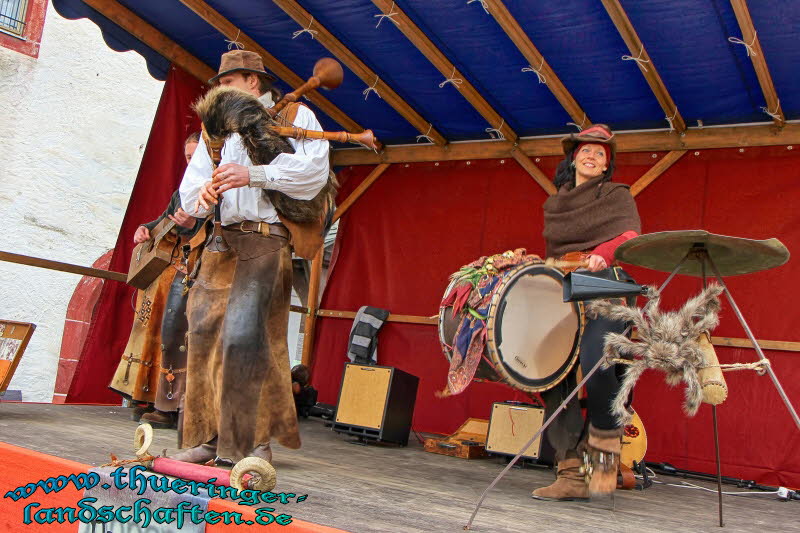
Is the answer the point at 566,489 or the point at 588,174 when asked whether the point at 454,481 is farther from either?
the point at 588,174

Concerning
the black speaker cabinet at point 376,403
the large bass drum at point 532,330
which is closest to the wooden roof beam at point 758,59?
the large bass drum at point 532,330

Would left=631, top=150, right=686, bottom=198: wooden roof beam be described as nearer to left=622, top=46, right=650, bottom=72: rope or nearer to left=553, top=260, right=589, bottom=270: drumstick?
left=622, top=46, right=650, bottom=72: rope

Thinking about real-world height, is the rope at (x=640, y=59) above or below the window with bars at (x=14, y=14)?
below

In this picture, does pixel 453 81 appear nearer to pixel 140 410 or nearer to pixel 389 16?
pixel 389 16

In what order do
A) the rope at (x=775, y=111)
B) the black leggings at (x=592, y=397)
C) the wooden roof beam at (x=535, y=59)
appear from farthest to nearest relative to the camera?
the rope at (x=775, y=111), the wooden roof beam at (x=535, y=59), the black leggings at (x=592, y=397)

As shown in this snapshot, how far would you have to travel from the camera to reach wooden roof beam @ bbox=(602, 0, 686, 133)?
4.63 m

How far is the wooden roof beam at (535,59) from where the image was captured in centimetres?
489

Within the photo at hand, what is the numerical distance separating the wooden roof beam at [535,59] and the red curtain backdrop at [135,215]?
10.2ft

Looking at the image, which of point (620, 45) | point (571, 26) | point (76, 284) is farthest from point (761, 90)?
point (76, 284)

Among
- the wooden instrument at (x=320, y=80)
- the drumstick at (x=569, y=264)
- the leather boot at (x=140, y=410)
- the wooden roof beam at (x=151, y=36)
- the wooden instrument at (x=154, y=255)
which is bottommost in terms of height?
the leather boot at (x=140, y=410)

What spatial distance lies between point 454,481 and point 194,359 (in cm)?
154

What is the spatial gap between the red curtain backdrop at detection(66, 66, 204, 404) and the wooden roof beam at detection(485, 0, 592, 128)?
3118 millimetres

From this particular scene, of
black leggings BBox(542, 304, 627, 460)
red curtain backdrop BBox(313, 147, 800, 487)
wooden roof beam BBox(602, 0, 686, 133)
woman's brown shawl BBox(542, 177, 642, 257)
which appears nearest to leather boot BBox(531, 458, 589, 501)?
black leggings BBox(542, 304, 627, 460)

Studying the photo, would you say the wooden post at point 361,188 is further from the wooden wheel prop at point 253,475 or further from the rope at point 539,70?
the wooden wheel prop at point 253,475
